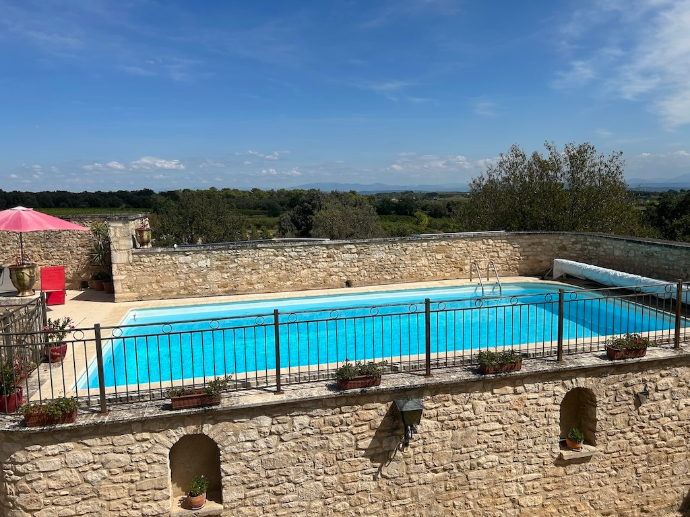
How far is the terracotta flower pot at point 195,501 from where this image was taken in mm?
6527

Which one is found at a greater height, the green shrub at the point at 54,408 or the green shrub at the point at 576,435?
the green shrub at the point at 54,408

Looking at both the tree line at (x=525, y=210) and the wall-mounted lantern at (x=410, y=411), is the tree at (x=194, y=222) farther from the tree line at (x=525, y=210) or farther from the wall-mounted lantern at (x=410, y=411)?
the wall-mounted lantern at (x=410, y=411)

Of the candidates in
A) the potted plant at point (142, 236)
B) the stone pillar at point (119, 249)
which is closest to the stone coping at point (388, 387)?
the stone pillar at point (119, 249)

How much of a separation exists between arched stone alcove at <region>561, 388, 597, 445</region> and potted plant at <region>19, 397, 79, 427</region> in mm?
7188

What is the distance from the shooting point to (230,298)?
13.5 meters

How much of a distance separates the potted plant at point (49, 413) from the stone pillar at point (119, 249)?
7.58 m

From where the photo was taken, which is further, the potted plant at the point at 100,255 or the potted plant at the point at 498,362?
the potted plant at the point at 100,255

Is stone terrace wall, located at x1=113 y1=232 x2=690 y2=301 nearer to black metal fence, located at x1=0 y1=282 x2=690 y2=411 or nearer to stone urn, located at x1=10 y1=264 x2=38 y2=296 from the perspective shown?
black metal fence, located at x1=0 y1=282 x2=690 y2=411

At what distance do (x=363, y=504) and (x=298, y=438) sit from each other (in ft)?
4.71

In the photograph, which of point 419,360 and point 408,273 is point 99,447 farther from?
point 408,273

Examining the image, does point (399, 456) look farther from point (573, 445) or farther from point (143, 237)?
point (143, 237)

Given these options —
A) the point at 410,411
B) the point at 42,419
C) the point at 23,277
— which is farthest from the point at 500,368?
the point at 23,277

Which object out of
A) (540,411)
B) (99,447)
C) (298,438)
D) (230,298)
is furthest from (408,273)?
(99,447)

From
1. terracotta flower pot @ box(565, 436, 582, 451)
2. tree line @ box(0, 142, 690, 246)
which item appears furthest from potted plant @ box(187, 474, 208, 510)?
tree line @ box(0, 142, 690, 246)
